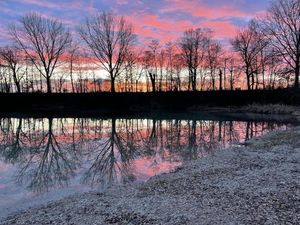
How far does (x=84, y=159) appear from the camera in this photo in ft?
51.7

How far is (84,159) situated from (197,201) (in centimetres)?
820

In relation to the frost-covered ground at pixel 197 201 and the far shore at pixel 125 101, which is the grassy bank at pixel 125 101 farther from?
the frost-covered ground at pixel 197 201

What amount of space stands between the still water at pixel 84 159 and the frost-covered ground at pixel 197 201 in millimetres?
1220

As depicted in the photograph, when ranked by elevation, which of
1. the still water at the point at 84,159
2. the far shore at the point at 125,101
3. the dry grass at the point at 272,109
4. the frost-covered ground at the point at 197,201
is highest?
the far shore at the point at 125,101

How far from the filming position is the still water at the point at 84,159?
11028mm

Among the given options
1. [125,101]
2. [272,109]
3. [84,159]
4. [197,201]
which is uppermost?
[125,101]

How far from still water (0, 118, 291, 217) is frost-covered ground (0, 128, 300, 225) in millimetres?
1220

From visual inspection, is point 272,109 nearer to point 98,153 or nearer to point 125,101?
point 125,101

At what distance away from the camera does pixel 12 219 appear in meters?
7.98

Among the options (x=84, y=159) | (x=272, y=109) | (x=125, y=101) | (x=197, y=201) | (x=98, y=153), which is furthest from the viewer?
(x=125, y=101)

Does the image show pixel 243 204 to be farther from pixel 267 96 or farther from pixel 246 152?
pixel 267 96

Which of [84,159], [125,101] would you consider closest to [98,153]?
[84,159]

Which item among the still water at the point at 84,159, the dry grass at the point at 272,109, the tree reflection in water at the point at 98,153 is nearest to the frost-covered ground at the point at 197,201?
the still water at the point at 84,159

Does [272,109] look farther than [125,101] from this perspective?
No
